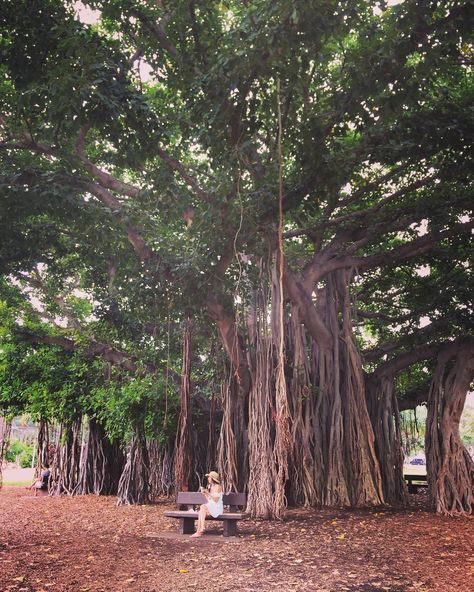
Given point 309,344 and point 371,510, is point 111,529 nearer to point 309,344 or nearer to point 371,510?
point 371,510

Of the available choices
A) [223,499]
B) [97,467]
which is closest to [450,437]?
[223,499]

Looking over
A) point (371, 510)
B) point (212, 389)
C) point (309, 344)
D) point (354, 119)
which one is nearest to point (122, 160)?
point (354, 119)

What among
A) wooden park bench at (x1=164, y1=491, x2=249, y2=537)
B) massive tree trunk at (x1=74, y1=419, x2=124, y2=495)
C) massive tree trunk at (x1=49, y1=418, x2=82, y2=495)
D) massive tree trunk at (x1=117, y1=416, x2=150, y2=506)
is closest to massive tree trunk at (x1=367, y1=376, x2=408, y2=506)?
wooden park bench at (x1=164, y1=491, x2=249, y2=537)

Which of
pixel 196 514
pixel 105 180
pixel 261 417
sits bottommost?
pixel 196 514

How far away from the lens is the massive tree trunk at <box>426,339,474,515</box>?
23.7ft

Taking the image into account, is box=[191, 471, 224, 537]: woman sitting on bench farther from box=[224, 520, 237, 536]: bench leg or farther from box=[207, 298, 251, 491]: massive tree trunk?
box=[207, 298, 251, 491]: massive tree trunk

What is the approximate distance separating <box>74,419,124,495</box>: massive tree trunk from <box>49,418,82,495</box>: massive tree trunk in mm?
267

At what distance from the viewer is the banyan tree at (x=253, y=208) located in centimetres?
506

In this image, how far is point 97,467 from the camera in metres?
11.3

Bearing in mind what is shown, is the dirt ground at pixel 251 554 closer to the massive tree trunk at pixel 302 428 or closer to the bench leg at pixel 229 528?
the bench leg at pixel 229 528

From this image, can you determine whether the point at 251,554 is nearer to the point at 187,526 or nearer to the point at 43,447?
the point at 187,526

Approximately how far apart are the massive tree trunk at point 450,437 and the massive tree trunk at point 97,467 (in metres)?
6.28

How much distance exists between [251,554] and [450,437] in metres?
4.03

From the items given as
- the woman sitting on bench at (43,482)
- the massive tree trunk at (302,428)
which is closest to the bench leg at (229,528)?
the massive tree trunk at (302,428)
